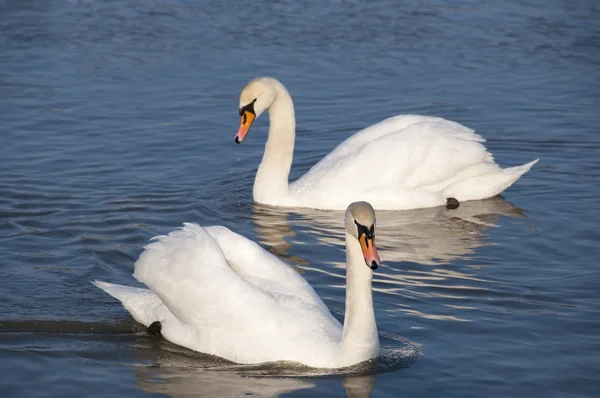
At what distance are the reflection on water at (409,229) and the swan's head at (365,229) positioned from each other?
7.73ft

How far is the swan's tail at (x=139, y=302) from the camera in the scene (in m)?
7.59

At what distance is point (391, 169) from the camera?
10672mm

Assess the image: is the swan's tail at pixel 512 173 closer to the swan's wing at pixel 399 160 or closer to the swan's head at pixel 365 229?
the swan's wing at pixel 399 160

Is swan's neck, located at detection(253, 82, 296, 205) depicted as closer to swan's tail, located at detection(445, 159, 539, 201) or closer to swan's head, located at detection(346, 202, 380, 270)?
swan's tail, located at detection(445, 159, 539, 201)

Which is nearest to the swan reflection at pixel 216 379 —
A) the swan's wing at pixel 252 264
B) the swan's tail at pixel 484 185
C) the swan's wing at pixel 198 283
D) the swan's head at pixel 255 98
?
the swan's wing at pixel 198 283

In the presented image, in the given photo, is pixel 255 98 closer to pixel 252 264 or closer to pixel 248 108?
pixel 248 108

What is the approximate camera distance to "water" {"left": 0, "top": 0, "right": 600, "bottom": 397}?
7.00 metres

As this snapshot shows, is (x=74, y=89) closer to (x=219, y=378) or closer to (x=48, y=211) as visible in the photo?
(x=48, y=211)

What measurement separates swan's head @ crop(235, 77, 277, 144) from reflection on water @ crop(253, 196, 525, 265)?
854mm

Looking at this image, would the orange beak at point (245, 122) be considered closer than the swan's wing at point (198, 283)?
No

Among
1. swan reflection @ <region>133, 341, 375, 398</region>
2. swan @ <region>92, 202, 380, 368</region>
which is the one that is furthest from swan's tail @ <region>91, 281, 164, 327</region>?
swan reflection @ <region>133, 341, 375, 398</region>

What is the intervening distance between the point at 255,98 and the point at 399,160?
1519 millimetres

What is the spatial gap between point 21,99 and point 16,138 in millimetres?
1619

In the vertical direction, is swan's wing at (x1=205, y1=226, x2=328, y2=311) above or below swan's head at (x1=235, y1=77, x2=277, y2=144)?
below
